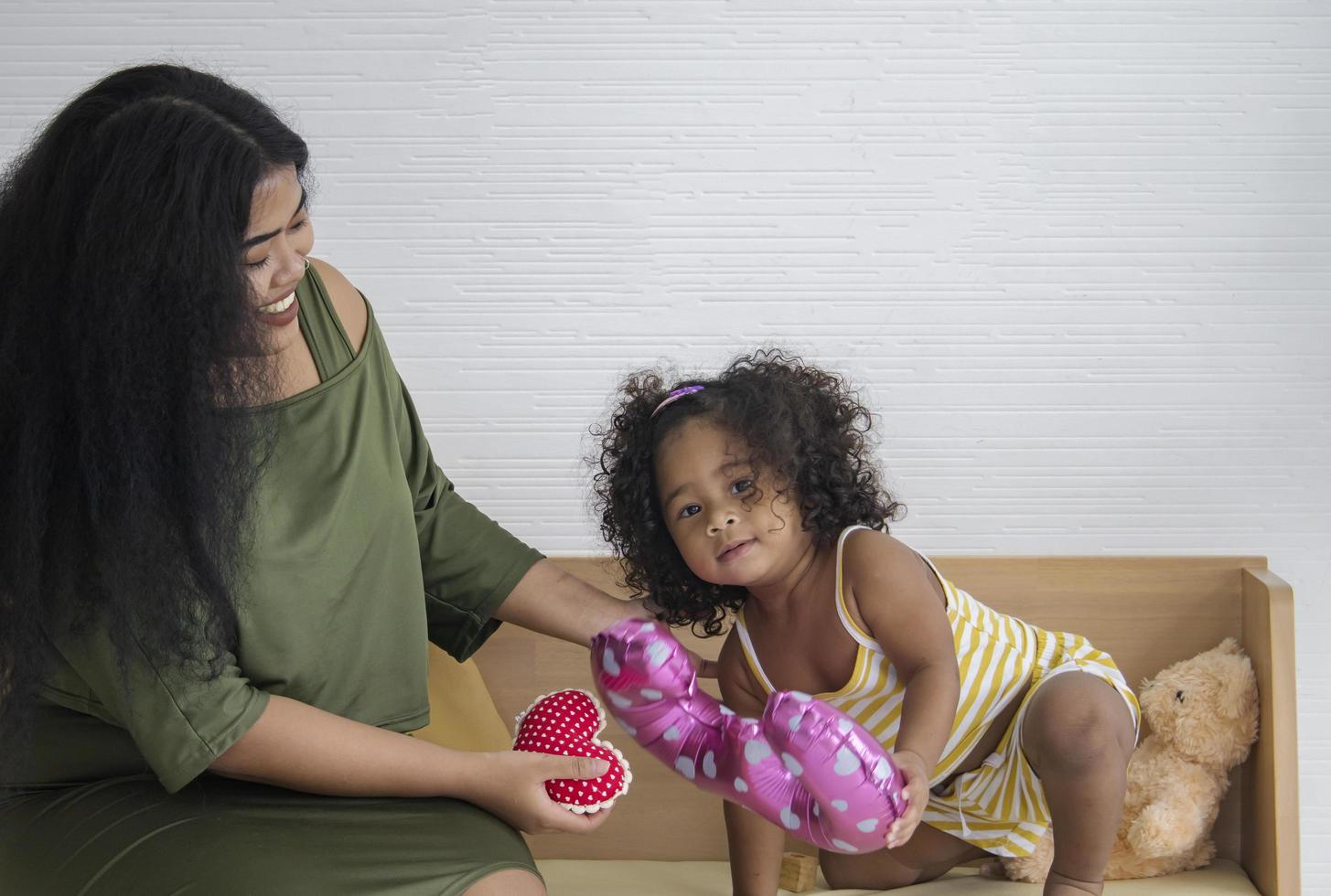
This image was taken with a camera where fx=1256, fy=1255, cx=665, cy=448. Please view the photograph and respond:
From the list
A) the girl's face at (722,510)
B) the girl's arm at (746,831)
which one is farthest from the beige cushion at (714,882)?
the girl's face at (722,510)

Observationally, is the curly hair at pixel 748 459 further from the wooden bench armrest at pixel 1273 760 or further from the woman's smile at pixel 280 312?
the wooden bench armrest at pixel 1273 760

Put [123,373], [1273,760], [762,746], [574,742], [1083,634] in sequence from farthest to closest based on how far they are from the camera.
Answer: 1. [1083,634]
2. [1273,760]
3. [574,742]
4. [762,746]
5. [123,373]

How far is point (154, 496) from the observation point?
3.00ft

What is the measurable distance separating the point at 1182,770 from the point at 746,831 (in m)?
0.51

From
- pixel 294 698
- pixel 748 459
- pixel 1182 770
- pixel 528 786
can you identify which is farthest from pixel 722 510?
pixel 1182 770

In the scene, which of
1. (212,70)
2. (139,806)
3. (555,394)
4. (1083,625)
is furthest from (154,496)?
(1083,625)

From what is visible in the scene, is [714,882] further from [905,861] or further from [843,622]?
[843,622]

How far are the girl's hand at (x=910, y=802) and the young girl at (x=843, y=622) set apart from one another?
0.16 feet

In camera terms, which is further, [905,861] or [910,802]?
[905,861]

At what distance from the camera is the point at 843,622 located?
118 centimetres

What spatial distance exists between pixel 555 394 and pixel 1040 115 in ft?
2.27

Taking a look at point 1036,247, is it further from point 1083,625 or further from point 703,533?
point 703,533

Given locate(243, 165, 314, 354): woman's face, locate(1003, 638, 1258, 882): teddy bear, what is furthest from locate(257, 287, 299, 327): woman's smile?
locate(1003, 638, 1258, 882): teddy bear

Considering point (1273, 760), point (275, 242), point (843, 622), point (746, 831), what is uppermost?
point (275, 242)
